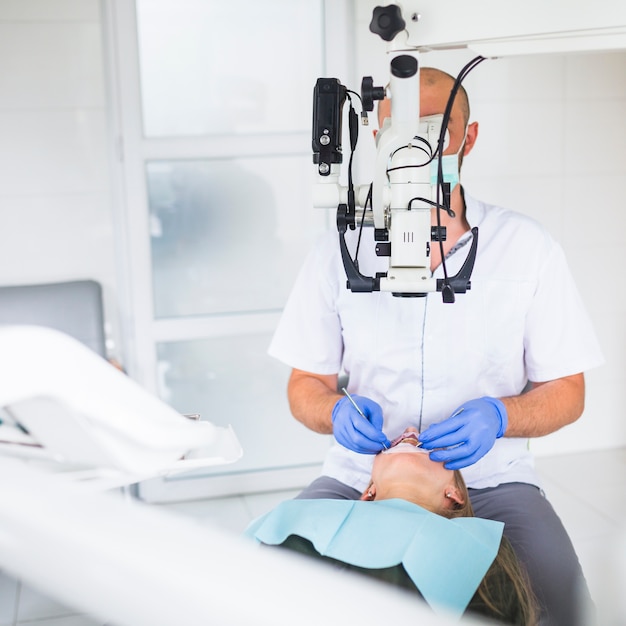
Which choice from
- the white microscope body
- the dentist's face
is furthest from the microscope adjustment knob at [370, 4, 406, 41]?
the dentist's face

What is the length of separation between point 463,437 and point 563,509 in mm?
1641

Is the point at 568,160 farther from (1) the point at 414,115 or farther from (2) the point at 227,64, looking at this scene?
(1) the point at 414,115

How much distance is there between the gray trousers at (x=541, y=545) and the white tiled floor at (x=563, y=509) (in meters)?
0.63

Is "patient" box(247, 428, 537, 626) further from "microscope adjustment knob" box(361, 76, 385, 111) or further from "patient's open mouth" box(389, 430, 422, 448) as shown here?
"microscope adjustment knob" box(361, 76, 385, 111)

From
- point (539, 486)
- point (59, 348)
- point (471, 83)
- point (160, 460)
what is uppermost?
point (471, 83)

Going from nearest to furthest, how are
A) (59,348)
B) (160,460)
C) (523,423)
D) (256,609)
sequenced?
1. (256,609)
2. (59,348)
3. (160,460)
4. (523,423)

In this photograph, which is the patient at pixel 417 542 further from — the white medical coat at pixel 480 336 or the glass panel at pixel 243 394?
the glass panel at pixel 243 394

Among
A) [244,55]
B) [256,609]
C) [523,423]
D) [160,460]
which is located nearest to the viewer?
[256,609]

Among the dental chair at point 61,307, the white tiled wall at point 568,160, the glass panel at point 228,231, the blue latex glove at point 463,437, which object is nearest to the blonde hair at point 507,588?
the blue latex glove at point 463,437

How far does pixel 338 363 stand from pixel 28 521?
1522mm

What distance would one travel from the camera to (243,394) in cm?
315

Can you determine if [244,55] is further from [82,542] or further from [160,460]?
[82,542]

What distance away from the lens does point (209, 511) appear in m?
2.95

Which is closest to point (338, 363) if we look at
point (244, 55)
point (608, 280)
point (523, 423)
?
point (523, 423)
